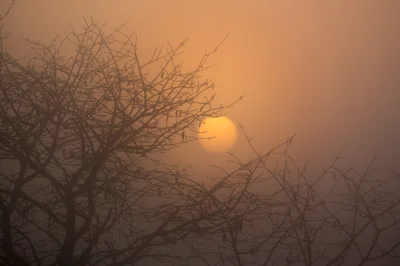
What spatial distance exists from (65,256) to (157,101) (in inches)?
52.8

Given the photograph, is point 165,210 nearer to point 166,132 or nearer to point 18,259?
point 166,132

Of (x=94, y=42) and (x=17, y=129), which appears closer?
(x=17, y=129)

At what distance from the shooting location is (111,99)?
2.86 m

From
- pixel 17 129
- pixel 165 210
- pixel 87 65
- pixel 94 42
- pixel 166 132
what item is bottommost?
pixel 165 210

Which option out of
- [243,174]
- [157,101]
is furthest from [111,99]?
[243,174]

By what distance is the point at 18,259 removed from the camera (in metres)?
2.67

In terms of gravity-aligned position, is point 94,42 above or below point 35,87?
above

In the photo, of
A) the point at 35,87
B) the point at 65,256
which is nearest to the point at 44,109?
the point at 35,87

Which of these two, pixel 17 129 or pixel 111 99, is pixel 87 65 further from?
pixel 17 129

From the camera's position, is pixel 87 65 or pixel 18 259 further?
pixel 87 65

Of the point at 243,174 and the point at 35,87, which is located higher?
the point at 35,87

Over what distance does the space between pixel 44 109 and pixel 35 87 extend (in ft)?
0.58

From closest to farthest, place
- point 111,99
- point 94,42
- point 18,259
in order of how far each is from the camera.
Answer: point 18,259
point 111,99
point 94,42

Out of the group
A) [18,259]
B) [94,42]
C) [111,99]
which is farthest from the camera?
[94,42]
